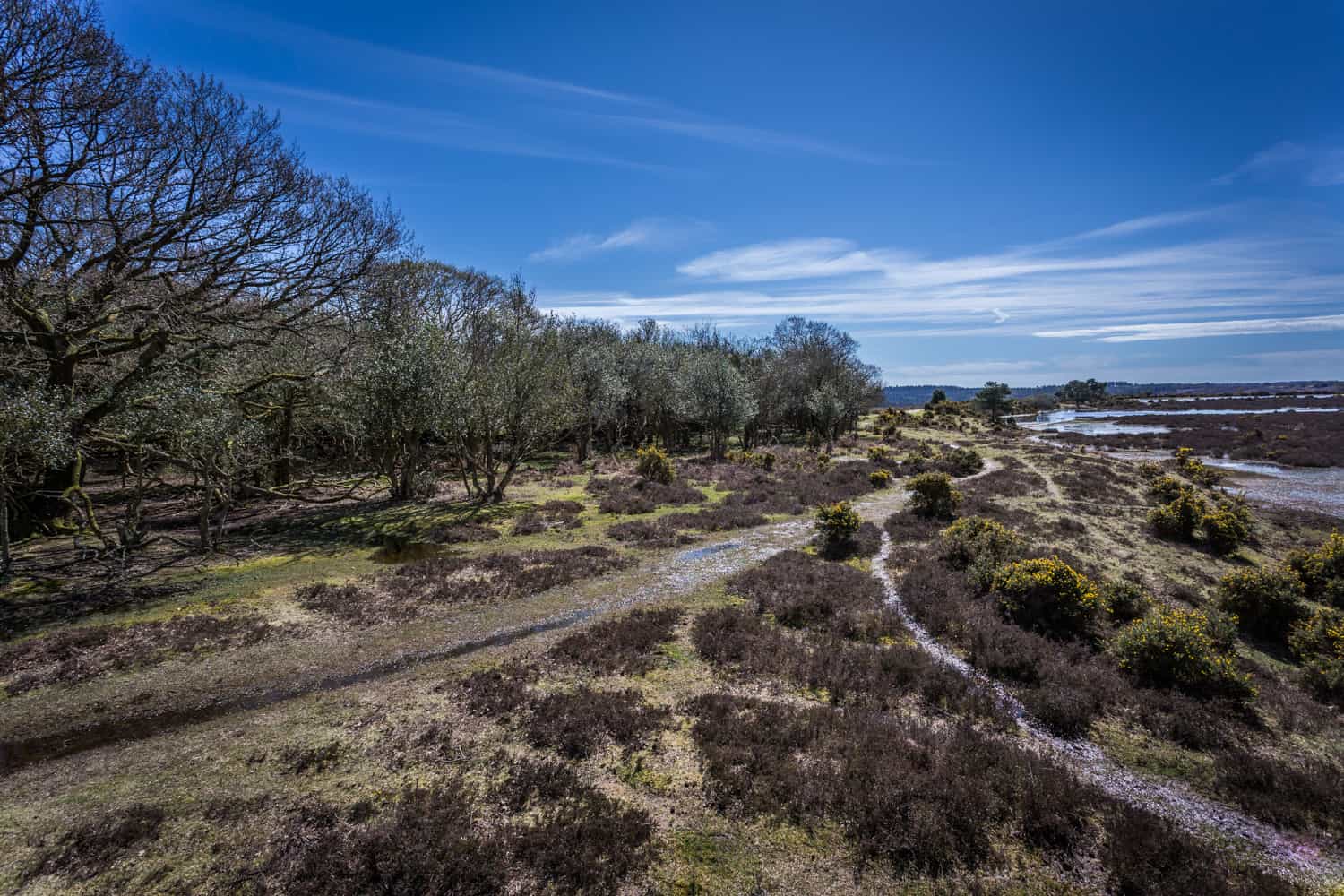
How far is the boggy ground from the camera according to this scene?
5668 millimetres

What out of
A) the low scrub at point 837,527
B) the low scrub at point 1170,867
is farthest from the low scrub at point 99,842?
the low scrub at point 837,527

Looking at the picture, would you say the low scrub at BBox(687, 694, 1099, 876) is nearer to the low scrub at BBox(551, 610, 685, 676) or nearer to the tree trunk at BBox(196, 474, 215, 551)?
the low scrub at BBox(551, 610, 685, 676)

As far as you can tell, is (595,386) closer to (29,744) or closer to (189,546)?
(189,546)

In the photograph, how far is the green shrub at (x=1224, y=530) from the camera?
18.3 meters

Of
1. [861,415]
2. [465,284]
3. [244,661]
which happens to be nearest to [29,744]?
[244,661]

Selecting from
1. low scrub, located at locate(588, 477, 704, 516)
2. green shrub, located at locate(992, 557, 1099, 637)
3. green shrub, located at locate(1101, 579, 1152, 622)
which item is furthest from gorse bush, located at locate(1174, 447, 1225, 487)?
low scrub, located at locate(588, 477, 704, 516)

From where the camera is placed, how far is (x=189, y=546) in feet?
55.2

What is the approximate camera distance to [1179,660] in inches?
384

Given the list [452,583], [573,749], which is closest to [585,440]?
[452,583]

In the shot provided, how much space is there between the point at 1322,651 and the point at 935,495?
496 inches

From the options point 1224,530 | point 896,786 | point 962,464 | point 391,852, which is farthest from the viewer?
point 962,464

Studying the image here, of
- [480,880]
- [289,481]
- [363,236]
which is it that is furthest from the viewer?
[289,481]

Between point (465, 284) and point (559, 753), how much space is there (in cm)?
4537

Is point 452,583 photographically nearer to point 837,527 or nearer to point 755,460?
point 837,527
